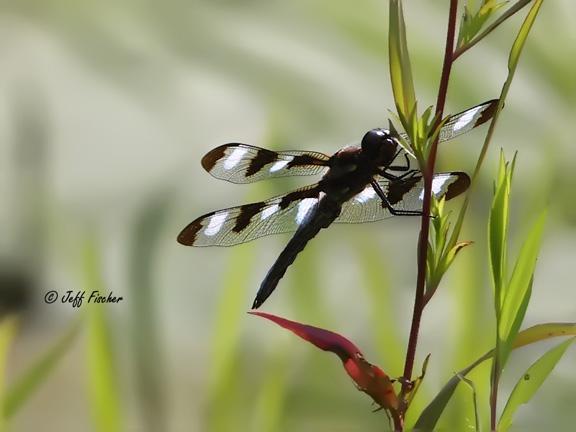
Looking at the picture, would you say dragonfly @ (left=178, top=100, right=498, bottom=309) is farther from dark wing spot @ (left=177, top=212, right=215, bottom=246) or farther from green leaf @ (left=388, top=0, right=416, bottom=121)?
green leaf @ (left=388, top=0, right=416, bottom=121)

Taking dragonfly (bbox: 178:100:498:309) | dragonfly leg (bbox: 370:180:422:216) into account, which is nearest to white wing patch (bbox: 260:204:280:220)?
dragonfly (bbox: 178:100:498:309)

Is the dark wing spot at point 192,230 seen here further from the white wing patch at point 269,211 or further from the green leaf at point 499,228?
the green leaf at point 499,228

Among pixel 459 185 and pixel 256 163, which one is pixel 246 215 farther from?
pixel 459 185

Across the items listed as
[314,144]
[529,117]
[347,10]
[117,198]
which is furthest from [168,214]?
[529,117]

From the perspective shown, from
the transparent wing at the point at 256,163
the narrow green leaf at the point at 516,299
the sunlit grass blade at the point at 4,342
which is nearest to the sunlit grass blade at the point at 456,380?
the narrow green leaf at the point at 516,299

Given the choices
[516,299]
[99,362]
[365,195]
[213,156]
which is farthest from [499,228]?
[99,362]

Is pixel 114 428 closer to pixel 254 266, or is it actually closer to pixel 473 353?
pixel 254 266
